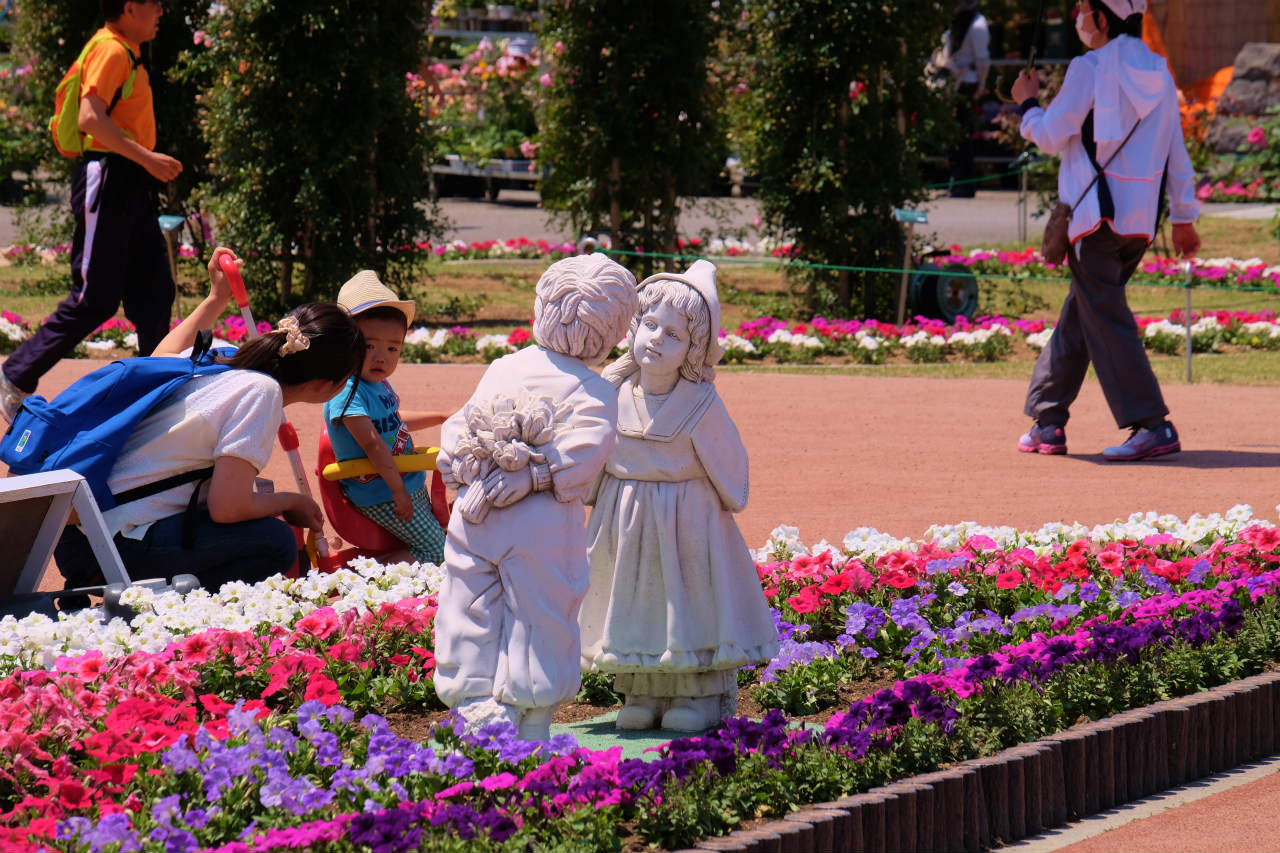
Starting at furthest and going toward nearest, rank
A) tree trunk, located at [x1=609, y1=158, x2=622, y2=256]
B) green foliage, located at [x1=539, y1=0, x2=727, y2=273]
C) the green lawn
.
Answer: tree trunk, located at [x1=609, y1=158, x2=622, y2=256]
green foliage, located at [x1=539, y1=0, x2=727, y2=273]
the green lawn

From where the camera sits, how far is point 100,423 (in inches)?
200

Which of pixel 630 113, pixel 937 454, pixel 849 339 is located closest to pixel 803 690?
pixel 937 454

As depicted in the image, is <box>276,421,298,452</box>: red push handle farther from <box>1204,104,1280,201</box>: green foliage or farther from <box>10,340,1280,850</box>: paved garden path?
<box>1204,104,1280,201</box>: green foliage

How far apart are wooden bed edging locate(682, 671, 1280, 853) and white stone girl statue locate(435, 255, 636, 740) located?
57 cm

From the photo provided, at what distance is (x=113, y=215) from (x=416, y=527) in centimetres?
291

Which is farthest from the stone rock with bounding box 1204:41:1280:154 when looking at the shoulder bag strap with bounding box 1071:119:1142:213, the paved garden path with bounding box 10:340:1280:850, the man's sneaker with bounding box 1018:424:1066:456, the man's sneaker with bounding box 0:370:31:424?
the man's sneaker with bounding box 0:370:31:424

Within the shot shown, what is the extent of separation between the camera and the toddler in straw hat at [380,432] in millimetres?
5637

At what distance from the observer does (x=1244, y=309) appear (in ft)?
46.9

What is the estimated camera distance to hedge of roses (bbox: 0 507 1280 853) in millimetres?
3426

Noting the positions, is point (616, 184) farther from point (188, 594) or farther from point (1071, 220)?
point (188, 594)

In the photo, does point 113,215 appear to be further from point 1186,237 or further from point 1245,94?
point 1245,94

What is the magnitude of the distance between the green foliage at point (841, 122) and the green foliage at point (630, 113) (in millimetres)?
514

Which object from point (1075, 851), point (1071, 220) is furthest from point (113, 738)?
point (1071, 220)

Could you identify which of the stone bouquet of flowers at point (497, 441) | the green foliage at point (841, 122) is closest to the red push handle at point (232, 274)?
the stone bouquet of flowers at point (497, 441)
